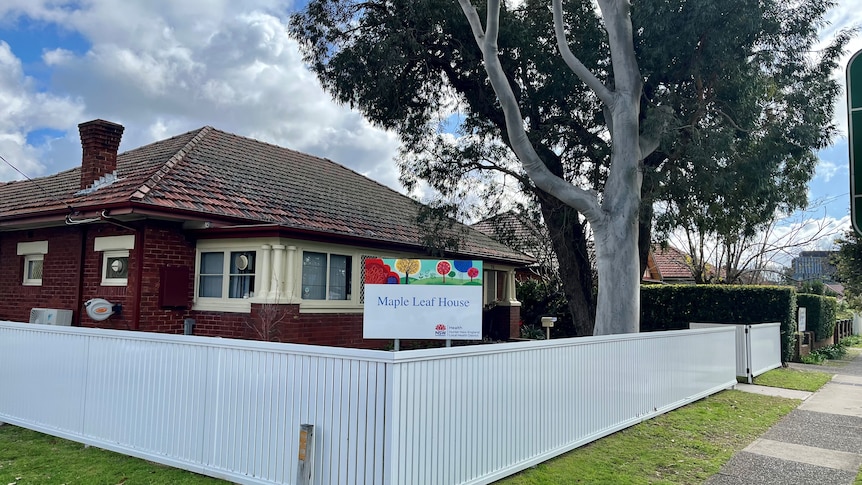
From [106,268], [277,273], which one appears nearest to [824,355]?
[277,273]

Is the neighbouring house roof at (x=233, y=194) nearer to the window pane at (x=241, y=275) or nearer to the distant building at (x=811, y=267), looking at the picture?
the window pane at (x=241, y=275)

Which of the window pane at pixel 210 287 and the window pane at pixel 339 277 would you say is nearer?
the window pane at pixel 210 287

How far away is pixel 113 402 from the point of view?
22.1ft

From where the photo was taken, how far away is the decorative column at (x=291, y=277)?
11.1 m

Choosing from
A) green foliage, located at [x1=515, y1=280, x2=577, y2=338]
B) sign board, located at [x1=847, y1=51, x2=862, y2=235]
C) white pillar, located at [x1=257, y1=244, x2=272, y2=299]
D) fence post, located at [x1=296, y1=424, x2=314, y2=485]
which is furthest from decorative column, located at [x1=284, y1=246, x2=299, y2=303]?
green foliage, located at [x1=515, y1=280, x2=577, y2=338]

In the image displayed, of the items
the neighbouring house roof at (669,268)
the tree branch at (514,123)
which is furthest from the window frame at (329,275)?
the neighbouring house roof at (669,268)

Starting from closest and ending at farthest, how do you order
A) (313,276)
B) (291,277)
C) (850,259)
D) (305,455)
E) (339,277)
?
1. (305,455)
2. (291,277)
3. (313,276)
4. (339,277)
5. (850,259)

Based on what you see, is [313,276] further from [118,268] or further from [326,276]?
[118,268]

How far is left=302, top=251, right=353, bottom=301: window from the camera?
464 inches

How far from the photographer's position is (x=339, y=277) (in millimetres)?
12633

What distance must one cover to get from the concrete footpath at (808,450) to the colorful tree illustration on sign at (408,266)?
5.36 meters

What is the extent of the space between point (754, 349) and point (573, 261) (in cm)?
444

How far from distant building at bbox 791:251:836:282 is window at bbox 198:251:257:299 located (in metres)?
26.1

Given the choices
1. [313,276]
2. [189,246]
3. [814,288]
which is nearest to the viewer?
[189,246]
